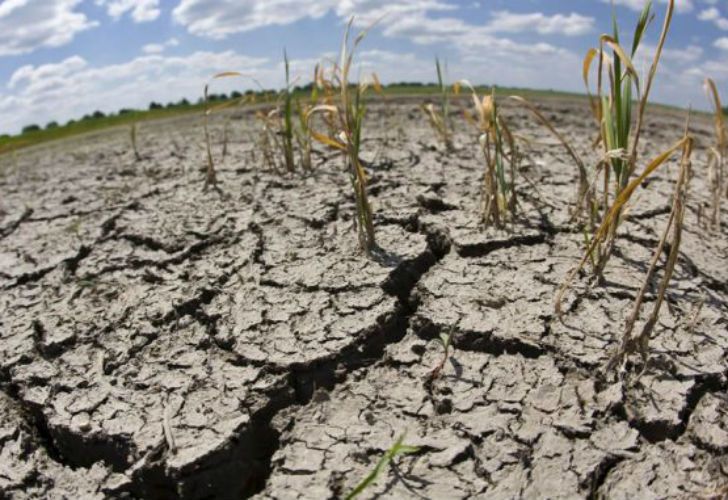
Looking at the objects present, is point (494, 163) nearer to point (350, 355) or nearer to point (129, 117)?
point (350, 355)

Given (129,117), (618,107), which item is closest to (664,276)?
(618,107)

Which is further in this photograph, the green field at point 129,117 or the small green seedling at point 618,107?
the green field at point 129,117

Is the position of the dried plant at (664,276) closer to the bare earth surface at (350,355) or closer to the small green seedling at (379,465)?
the bare earth surface at (350,355)

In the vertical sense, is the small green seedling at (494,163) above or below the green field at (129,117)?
below

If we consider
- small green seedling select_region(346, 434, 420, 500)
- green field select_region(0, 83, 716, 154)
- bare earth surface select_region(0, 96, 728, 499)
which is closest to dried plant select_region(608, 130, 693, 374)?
bare earth surface select_region(0, 96, 728, 499)

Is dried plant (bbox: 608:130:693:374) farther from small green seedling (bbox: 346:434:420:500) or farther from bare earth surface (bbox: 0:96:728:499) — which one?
small green seedling (bbox: 346:434:420:500)

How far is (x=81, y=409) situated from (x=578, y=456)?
1.29m

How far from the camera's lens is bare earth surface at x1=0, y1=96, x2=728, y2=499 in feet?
4.87

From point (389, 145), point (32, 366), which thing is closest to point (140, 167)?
point (389, 145)

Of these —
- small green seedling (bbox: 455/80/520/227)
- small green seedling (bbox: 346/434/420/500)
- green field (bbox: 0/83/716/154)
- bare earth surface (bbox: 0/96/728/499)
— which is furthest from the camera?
green field (bbox: 0/83/716/154)

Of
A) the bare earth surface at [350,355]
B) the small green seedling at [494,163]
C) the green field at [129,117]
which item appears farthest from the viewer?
the green field at [129,117]

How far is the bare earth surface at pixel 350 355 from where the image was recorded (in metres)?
1.48

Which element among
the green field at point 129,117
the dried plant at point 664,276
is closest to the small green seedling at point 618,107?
the dried plant at point 664,276

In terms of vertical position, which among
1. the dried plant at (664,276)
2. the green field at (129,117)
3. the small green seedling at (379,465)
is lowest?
the small green seedling at (379,465)
